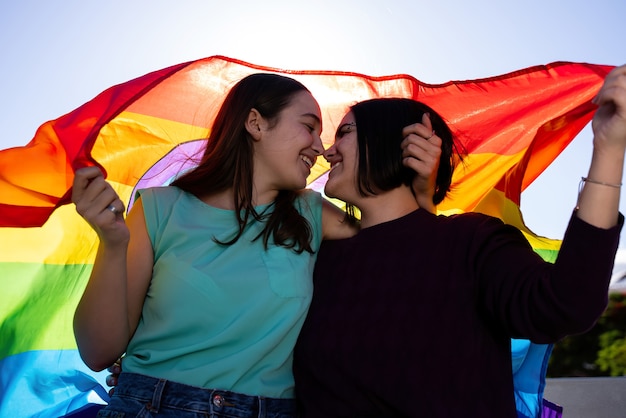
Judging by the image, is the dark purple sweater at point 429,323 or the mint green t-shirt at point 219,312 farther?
the mint green t-shirt at point 219,312

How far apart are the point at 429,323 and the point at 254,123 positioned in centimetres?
97

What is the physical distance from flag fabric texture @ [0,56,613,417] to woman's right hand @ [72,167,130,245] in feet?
2.21

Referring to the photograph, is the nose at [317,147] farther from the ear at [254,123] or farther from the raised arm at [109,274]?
the raised arm at [109,274]

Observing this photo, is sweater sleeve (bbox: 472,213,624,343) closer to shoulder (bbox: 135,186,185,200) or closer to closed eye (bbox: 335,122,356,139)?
closed eye (bbox: 335,122,356,139)

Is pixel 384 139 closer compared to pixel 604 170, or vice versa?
pixel 604 170

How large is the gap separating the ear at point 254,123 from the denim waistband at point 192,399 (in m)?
0.92

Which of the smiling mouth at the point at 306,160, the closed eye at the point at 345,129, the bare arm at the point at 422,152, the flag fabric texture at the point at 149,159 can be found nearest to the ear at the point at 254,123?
the smiling mouth at the point at 306,160

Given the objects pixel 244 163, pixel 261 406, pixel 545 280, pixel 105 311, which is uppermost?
pixel 244 163

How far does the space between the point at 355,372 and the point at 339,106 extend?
131 cm

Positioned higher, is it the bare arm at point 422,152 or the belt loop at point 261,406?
the bare arm at point 422,152

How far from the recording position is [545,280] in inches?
62.4

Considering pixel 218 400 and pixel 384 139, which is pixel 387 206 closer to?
pixel 384 139

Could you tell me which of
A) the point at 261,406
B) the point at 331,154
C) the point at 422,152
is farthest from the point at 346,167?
the point at 261,406

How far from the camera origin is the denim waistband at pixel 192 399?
6.02ft
